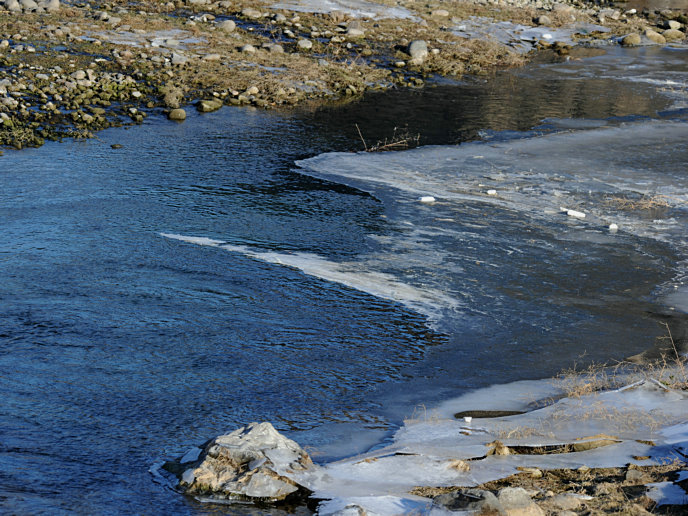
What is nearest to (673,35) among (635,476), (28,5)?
(28,5)

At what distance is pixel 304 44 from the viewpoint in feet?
89.0

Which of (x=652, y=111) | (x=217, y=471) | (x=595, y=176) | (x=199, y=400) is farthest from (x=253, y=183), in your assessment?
(x=652, y=111)

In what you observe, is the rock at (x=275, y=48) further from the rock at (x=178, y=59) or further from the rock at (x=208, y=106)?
the rock at (x=208, y=106)

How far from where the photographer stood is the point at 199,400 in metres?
8.38

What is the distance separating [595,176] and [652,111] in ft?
24.6

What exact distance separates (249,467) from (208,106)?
16.1 meters

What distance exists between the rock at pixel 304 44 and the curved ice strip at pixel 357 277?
15.7 meters

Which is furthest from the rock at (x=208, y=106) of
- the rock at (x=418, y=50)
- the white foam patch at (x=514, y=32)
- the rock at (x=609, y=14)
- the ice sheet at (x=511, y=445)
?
the rock at (x=609, y=14)

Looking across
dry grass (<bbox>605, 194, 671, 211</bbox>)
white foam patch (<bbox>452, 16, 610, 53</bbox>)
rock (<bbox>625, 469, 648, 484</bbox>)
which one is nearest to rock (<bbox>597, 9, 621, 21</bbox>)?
white foam patch (<bbox>452, 16, 610, 53</bbox>)

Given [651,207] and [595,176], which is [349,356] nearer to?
[651,207]

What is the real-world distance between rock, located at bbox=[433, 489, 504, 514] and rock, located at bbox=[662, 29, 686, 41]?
1295 inches

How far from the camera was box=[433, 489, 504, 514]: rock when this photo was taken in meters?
5.93

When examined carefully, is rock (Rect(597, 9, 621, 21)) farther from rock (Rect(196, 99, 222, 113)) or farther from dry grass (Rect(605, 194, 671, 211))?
dry grass (Rect(605, 194, 671, 211))

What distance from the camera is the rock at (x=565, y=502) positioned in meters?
6.14
